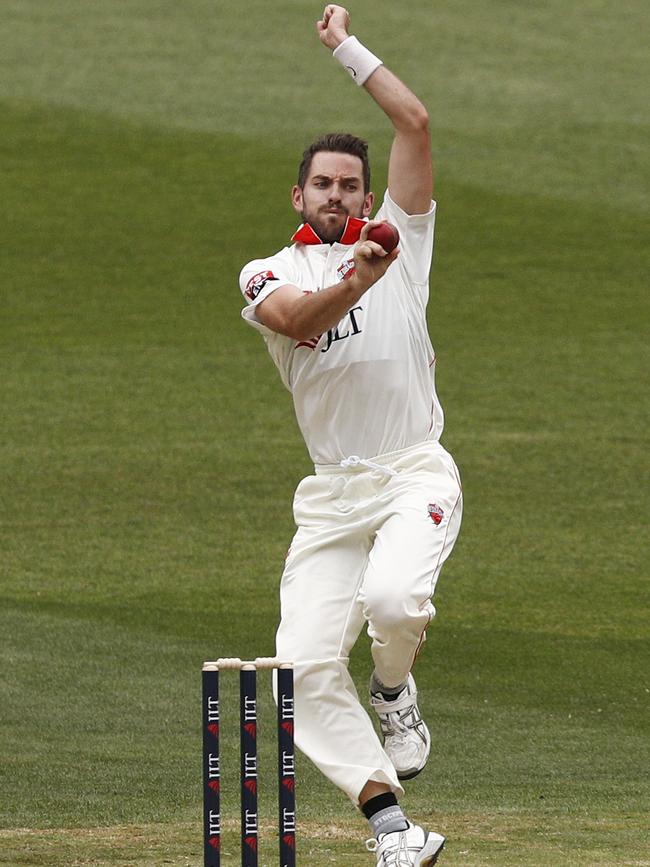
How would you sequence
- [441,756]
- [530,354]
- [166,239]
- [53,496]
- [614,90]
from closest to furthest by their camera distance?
1. [441,756]
2. [53,496]
3. [530,354]
4. [166,239]
5. [614,90]

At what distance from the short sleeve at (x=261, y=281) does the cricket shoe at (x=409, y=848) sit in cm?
172

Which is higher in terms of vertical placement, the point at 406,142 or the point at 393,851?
the point at 406,142

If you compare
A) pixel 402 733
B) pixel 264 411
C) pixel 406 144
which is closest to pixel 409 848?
pixel 402 733

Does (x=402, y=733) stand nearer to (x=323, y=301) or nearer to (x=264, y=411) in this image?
(x=323, y=301)

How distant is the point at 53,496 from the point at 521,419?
4.76m

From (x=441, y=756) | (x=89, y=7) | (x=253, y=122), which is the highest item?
(x=89, y=7)

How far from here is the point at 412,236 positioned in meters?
6.43

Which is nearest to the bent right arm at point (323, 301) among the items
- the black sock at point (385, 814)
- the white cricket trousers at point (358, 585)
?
the white cricket trousers at point (358, 585)

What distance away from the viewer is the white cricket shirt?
246 inches

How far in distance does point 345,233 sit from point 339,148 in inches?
11.4

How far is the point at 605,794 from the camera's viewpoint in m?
7.91

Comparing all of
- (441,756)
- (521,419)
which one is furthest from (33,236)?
(441,756)

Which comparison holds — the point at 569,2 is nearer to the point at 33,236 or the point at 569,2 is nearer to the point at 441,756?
the point at 33,236

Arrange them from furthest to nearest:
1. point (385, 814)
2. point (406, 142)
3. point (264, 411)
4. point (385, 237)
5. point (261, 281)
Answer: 1. point (264, 411)
2. point (406, 142)
3. point (261, 281)
4. point (385, 814)
5. point (385, 237)
